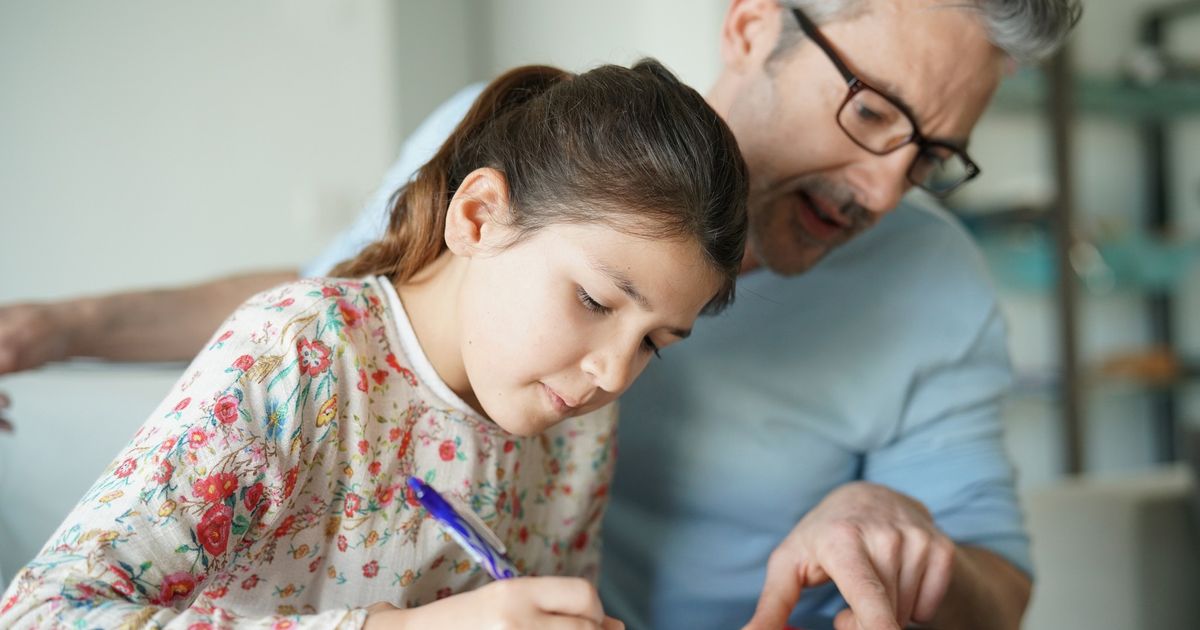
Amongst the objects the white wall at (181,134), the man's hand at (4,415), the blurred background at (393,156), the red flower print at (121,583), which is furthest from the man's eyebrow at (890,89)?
the white wall at (181,134)

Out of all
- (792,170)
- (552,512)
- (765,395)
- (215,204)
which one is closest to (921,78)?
(792,170)

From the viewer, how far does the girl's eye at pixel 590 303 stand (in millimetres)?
795

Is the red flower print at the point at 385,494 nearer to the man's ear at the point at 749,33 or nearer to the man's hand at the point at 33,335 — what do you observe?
the man's hand at the point at 33,335

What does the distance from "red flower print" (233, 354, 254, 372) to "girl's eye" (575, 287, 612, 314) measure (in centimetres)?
25

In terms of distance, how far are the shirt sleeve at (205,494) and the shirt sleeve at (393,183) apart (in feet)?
1.23

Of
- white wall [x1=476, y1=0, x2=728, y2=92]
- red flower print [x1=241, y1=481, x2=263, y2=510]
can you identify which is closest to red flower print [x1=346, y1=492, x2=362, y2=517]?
red flower print [x1=241, y1=481, x2=263, y2=510]

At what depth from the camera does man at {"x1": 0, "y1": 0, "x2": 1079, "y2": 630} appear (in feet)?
3.45

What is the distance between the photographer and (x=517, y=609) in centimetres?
62

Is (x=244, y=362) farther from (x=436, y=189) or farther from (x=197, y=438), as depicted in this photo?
(x=436, y=189)

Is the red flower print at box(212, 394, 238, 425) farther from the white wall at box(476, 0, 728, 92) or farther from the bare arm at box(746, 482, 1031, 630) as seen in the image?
the white wall at box(476, 0, 728, 92)

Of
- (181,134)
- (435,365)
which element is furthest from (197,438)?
(181,134)

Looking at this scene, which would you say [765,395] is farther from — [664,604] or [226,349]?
[226,349]

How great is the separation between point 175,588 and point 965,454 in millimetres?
935

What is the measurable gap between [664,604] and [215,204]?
1.62 meters
